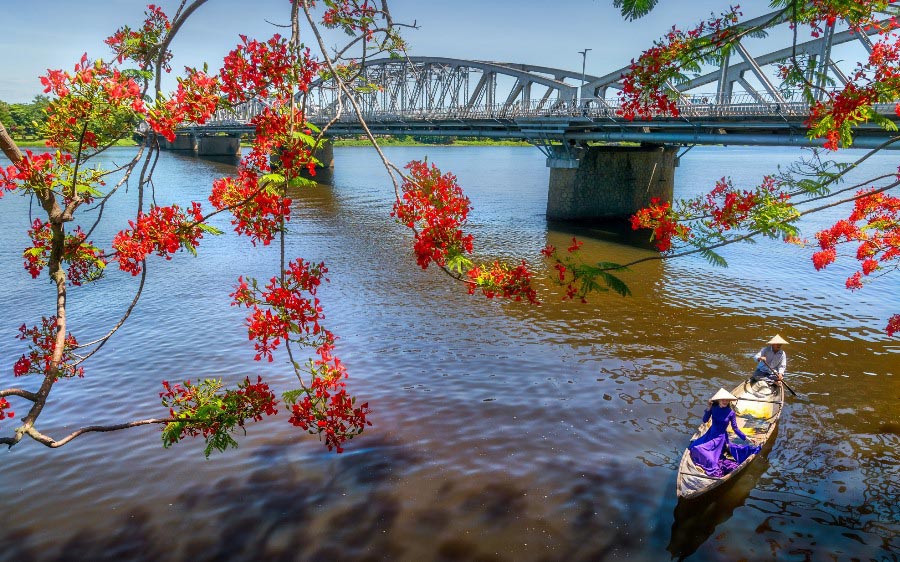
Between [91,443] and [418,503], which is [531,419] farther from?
[91,443]

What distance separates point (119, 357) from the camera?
50.8 feet

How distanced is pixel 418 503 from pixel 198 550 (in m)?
3.28

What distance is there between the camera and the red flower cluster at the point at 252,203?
566cm

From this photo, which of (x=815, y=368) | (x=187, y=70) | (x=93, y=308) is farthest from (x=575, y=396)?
(x=93, y=308)

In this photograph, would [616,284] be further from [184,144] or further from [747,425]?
[184,144]

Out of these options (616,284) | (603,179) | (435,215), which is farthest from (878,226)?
(603,179)

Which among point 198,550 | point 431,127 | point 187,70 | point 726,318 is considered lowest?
point 198,550

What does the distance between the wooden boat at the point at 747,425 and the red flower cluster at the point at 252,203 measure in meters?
7.37

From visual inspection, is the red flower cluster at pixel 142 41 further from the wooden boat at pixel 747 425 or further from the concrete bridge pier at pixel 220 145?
the concrete bridge pier at pixel 220 145

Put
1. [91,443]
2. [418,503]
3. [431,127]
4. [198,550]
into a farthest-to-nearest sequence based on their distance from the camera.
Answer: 1. [431,127]
2. [91,443]
3. [418,503]
4. [198,550]

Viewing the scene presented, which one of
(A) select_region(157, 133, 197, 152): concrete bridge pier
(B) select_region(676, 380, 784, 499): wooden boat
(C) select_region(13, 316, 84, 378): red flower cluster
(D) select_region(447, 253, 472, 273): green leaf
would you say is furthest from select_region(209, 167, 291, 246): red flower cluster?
(A) select_region(157, 133, 197, 152): concrete bridge pier

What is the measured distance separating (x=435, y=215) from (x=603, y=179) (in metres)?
38.1

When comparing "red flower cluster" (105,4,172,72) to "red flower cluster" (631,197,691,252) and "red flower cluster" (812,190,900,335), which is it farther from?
"red flower cluster" (812,190,900,335)

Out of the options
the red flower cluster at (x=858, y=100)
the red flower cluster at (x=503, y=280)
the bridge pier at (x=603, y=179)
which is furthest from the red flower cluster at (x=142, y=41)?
the bridge pier at (x=603, y=179)
